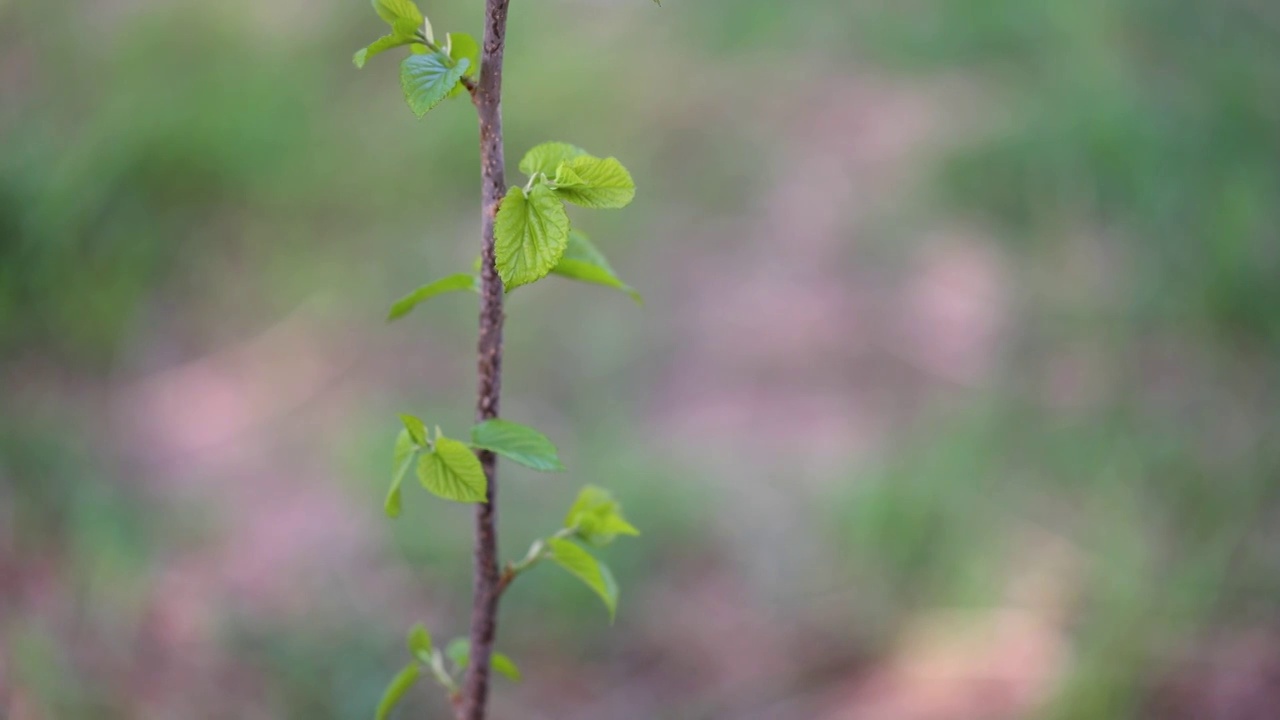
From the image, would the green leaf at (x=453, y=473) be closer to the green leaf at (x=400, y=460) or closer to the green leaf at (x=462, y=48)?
the green leaf at (x=400, y=460)

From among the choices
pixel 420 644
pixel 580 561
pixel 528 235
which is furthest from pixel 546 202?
pixel 420 644

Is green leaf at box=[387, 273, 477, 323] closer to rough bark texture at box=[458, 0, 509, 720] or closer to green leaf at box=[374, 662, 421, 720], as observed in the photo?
rough bark texture at box=[458, 0, 509, 720]

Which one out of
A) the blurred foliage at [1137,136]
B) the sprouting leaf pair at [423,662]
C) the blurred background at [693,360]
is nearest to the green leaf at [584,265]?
the sprouting leaf pair at [423,662]

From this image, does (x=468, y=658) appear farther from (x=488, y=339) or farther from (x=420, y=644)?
(x=488, y=339)

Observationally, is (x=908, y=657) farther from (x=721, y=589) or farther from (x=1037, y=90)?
(x=1037, y=90)

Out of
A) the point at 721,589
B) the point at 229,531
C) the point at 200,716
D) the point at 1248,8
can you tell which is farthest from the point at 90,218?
the point at 1248,8

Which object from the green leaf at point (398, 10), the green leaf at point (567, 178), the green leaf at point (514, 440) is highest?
the green leaf at point (398, 10)
